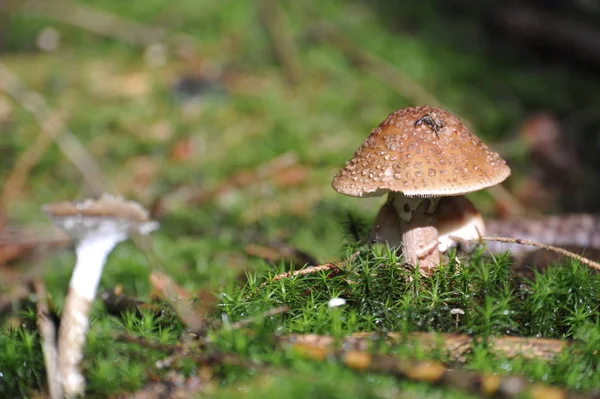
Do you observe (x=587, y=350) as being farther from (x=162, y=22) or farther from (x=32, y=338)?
(x=162, y=22)

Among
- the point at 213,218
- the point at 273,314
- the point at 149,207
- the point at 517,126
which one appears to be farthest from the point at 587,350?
the point at 517,126

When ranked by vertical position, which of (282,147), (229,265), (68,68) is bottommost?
(229,265)

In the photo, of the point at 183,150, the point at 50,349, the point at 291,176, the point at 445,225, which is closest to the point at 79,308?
the point at 50,349

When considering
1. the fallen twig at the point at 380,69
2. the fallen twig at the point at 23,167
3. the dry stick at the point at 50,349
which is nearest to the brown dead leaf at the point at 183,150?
the fallen twig at the point at 23,167

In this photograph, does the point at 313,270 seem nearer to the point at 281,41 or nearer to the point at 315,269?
the point at 315,269

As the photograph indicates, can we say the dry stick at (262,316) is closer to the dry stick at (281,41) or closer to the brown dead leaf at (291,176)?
the brown dead leaf at (291,176)

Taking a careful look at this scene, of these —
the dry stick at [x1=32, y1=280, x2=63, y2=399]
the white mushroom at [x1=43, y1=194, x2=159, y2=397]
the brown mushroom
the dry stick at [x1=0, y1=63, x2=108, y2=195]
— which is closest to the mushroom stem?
the brown mushroom

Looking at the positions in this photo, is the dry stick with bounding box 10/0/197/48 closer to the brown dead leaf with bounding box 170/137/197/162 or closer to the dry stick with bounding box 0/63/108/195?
the dry stick with bounding box 0/63/108/195
